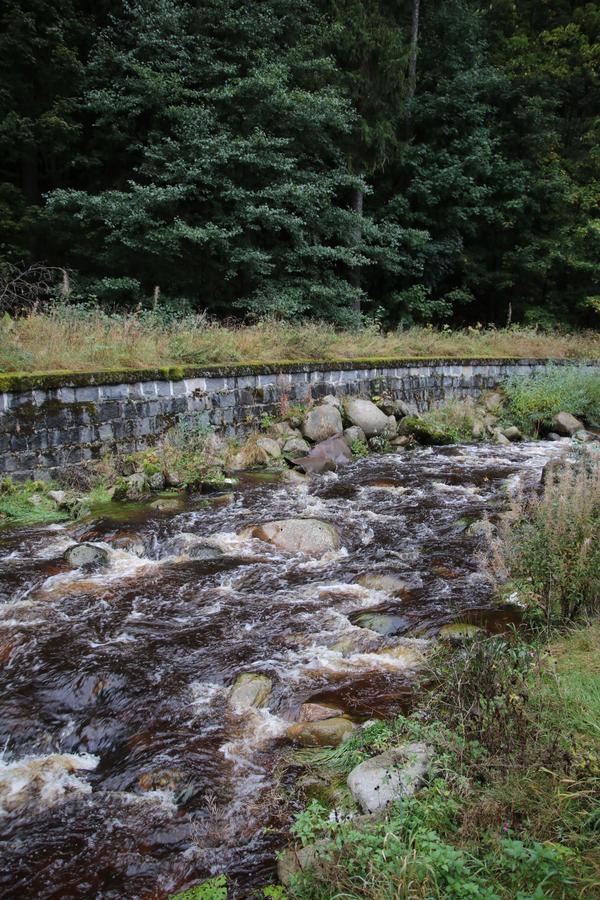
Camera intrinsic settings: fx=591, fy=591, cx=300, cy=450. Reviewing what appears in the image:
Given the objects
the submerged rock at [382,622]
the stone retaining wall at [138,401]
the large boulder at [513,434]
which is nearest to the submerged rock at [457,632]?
the submerged rock at [382,622]

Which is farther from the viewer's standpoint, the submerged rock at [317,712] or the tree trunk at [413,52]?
the tree trunk at [413,52]

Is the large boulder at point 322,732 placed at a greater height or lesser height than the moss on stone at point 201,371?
lesser

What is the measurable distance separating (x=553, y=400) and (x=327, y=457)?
6.02 meters

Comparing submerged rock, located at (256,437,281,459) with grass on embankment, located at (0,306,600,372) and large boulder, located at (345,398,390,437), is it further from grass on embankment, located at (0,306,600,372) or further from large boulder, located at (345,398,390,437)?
large boulder, located at (345,398,390,437)

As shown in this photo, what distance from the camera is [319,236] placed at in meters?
14.6

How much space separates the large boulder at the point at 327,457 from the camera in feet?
26.7

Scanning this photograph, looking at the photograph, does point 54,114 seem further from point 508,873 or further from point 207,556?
point 508,873

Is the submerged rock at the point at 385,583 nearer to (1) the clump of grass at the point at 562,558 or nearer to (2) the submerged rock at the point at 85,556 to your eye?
(1) the clump of grass at the point at 562,558

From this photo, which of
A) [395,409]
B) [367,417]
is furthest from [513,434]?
[367,417]

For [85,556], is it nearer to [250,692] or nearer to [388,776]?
[250,692]

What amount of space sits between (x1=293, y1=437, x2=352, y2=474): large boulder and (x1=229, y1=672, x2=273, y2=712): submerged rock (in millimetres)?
4895

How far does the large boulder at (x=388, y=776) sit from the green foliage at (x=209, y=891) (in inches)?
21.5

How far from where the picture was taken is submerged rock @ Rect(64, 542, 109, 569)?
15.8 ft

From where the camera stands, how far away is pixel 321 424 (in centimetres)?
907
